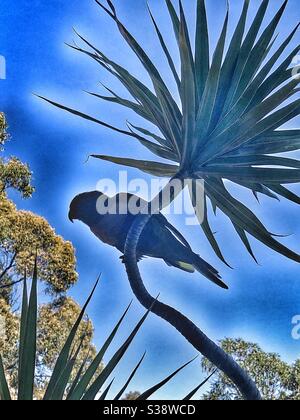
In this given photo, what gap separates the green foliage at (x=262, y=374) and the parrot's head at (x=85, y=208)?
79 cm

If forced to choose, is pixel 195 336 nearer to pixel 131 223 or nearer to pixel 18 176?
pixel 131 223

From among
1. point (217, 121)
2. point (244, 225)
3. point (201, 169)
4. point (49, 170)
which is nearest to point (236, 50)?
point (217, 121)

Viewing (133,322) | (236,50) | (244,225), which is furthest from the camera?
(133,322)

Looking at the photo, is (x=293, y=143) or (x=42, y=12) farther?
(x=42, y=12)

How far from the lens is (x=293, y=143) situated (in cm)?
166

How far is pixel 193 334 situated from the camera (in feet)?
5.11

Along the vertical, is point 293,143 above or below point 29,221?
below

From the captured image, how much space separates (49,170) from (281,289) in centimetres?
106

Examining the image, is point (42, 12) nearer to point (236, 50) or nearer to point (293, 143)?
point (236, 50)

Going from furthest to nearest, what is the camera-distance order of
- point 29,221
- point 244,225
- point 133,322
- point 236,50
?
point 29,221 < point 133,322 < point 236,50 < point 244,225

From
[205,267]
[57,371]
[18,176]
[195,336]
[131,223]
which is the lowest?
[57,371]

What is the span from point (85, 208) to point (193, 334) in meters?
0.59

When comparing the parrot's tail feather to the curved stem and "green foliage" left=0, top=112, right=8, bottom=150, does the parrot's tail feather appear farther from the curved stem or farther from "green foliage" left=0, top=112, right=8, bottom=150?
"green foliage" left=0, top=112, right=8, bottom=150

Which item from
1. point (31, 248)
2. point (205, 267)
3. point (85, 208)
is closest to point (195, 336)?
point (205, 267)
